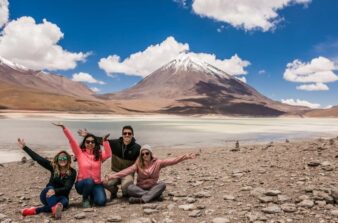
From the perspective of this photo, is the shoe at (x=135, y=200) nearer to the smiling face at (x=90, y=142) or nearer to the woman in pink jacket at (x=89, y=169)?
the woman in pink jacket at (x=89, y=169)

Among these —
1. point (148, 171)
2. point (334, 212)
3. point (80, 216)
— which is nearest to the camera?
point (334, 212)

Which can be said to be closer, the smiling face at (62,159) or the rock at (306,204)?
the rock at (306,204)

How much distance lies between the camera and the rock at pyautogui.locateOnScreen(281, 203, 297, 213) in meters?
6.95

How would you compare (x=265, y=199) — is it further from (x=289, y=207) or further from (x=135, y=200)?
(x=135, y=200)

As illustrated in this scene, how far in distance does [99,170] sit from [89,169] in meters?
0.25

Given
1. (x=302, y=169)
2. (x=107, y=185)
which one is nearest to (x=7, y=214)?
(x=107, y=185)

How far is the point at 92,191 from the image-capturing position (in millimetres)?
8242

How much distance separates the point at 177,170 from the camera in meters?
13.1

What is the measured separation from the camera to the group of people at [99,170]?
780cm

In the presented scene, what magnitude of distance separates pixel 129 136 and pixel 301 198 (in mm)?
3796

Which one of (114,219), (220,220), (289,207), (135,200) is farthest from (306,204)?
(114,219)

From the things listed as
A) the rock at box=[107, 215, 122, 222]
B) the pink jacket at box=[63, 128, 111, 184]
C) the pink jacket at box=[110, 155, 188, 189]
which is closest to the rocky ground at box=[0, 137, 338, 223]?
the rock at box=[107, 215, 122, 222]

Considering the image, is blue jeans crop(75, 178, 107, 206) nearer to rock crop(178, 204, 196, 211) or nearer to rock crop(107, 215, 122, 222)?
rock crop(107, 215, 122, 222)

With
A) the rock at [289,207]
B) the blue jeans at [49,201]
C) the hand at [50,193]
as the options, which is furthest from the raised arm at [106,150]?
the rock at [289,207]
